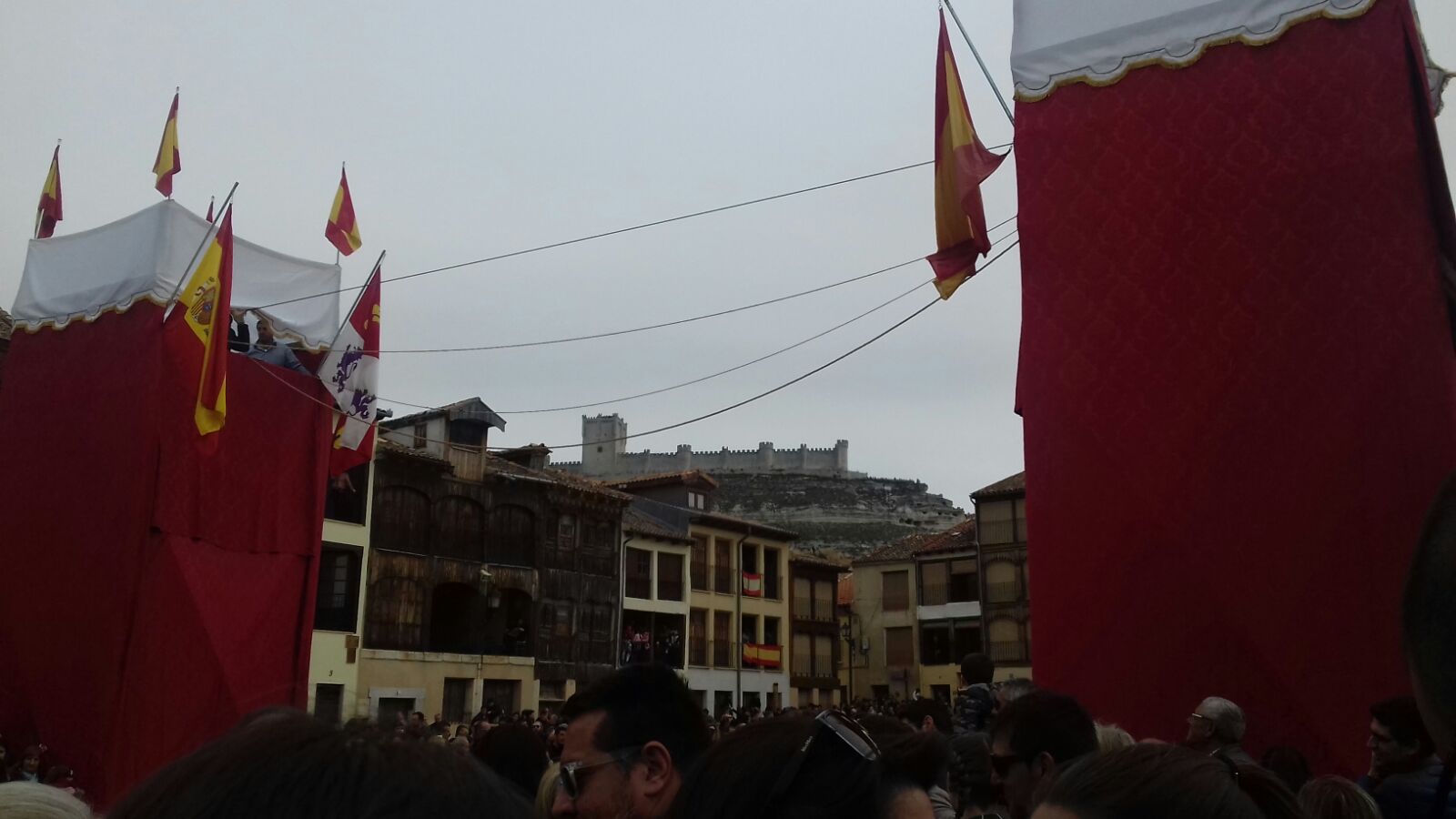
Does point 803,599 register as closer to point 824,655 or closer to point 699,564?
point 824,655

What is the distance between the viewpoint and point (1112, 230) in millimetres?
6969

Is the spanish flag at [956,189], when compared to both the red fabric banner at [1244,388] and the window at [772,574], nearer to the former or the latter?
the red fabric banner at [1244,388]

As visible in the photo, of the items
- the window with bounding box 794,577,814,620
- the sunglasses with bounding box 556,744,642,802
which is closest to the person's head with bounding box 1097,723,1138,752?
the sunglasses with bounding box 556,744,642,802

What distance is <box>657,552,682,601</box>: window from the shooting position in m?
32.3

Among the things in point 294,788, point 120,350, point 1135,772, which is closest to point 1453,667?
point 1135,772

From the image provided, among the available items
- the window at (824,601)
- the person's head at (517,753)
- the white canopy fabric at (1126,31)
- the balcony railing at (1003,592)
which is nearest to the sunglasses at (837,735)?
the person's head at (517,753)

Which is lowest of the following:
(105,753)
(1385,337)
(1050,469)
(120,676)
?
(105,753)

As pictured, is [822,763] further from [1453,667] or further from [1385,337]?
[1385,337]

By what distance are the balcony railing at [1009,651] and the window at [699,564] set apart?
8.35 m

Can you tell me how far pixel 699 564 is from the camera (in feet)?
111

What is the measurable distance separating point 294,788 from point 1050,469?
21.3 feet

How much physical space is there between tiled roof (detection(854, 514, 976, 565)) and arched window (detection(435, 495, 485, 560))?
49.6 feet

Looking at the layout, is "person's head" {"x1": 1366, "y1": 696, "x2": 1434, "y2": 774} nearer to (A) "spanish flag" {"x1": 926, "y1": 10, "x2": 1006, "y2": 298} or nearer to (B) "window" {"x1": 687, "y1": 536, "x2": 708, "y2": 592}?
(A) "spanish flag" {"x1": 926, "y1": 10, "x2": 1006, "y2": 298}

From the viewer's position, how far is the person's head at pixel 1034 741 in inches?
129
